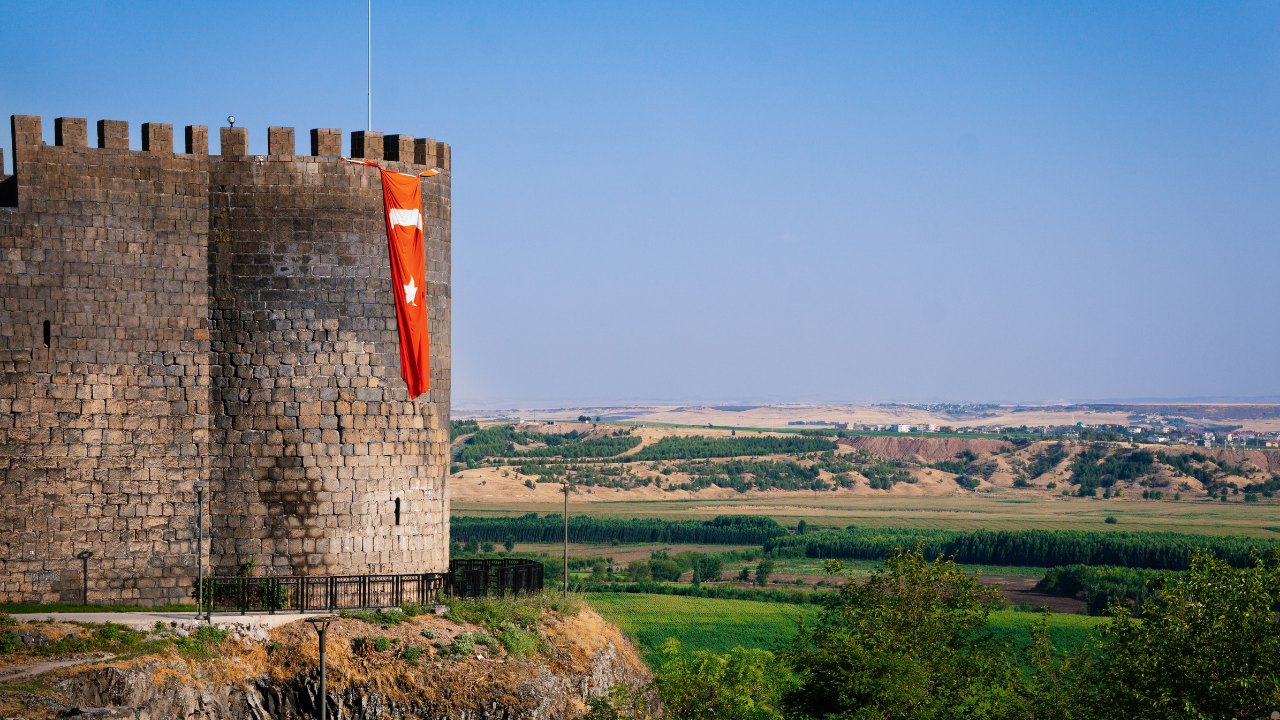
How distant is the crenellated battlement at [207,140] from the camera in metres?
24.3

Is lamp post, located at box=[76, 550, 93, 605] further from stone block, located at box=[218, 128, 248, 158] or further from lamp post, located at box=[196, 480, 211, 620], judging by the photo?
stone block, located at box=[218, 128, 248, 158]

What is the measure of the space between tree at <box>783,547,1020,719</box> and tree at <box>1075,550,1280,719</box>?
13.4 ft

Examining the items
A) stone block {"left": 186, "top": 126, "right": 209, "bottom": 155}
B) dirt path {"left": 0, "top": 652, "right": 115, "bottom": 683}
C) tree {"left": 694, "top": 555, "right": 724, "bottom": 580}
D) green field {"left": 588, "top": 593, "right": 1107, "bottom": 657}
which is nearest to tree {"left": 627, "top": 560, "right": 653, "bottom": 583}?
tree {"left": 694, "top": 555, "right": 724, "bottom": 580}

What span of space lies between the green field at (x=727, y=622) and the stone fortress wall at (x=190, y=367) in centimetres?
4956

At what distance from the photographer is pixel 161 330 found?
24469mm

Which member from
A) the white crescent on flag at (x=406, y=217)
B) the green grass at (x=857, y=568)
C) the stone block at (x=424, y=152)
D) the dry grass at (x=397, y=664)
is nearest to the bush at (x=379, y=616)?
the dry grass at (x=397, y=664)

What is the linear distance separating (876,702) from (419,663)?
9803 mm

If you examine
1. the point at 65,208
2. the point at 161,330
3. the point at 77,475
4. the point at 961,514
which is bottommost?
the point at 961,514

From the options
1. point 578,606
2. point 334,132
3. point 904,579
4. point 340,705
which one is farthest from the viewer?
point 904,579

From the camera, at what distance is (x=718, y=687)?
29156mm

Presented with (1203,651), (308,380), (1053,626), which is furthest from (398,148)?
(1053,626)

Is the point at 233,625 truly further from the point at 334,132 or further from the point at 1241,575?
the point at 1241,575

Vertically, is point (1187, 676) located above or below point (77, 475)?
below

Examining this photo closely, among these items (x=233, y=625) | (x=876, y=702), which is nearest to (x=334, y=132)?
(x=233, y=625)
